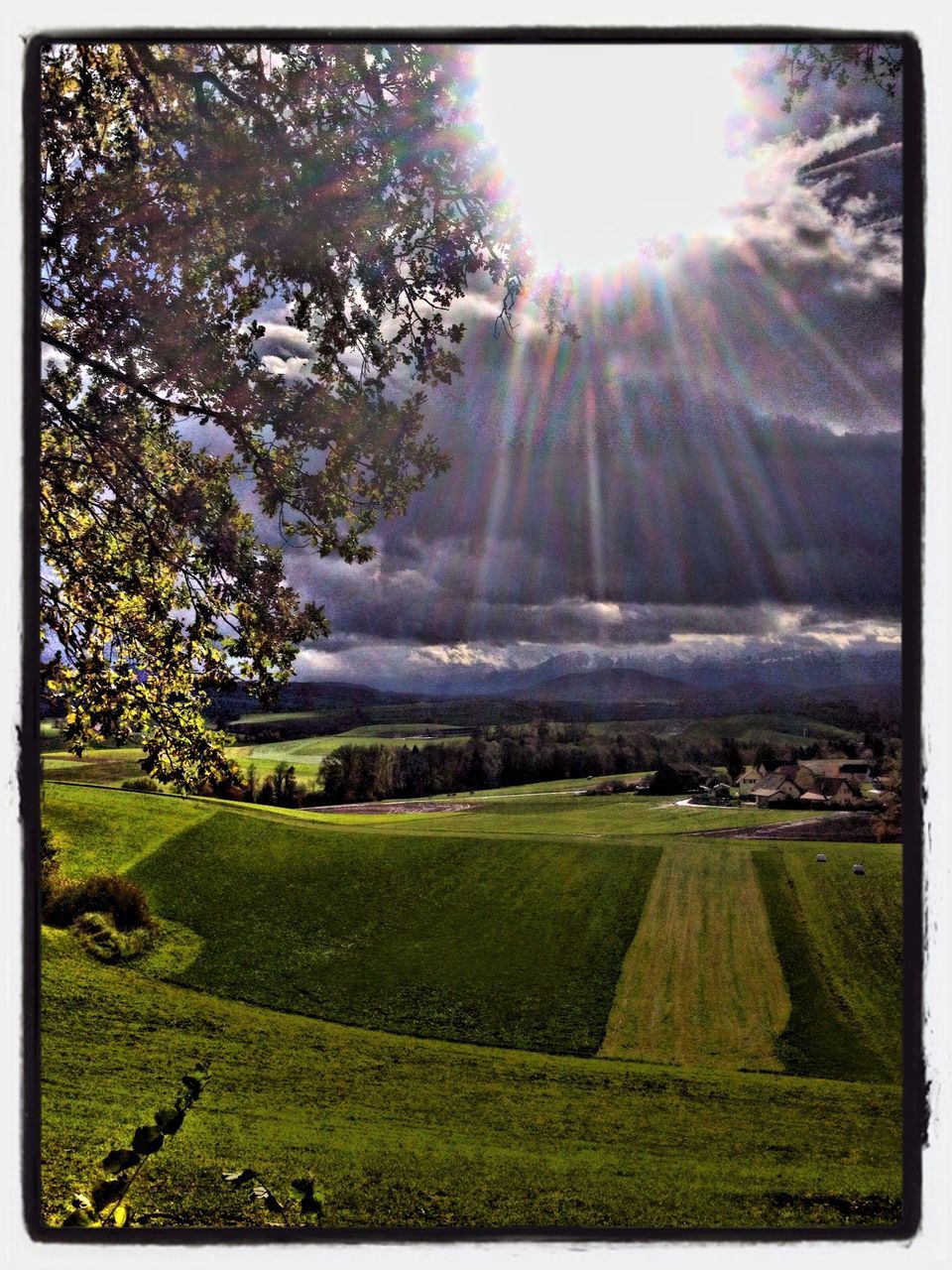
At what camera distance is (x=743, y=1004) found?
11.5ft

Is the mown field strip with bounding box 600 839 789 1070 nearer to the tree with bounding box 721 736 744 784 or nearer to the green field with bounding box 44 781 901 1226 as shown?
the green field with bounding box 44 781 901 1226

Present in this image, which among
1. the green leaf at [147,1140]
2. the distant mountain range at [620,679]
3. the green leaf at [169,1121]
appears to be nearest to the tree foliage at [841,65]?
the distant mountain range at [620,679]

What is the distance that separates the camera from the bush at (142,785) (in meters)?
3.53

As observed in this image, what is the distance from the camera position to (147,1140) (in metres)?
2.54

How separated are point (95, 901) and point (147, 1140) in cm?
144

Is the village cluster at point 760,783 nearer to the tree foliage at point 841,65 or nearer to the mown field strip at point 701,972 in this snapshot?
the mown field strip at point 701,972

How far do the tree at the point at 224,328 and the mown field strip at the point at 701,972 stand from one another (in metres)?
2.47

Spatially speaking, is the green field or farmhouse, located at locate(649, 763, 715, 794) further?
farmhouse, located at locate(649, 763, 715, 794)

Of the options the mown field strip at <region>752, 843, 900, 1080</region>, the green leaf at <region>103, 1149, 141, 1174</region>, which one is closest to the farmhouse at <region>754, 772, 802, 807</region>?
the mown field strip at <region>752, 843, 900, 1080</region>

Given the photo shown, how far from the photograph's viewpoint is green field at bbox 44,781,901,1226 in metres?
3.09

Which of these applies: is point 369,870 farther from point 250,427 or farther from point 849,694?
point 849,694

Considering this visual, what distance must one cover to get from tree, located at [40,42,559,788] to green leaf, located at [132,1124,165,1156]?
5.06 ft

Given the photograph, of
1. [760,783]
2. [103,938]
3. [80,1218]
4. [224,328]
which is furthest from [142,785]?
[760,783]

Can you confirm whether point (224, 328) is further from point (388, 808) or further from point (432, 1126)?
point (432, 1126)
